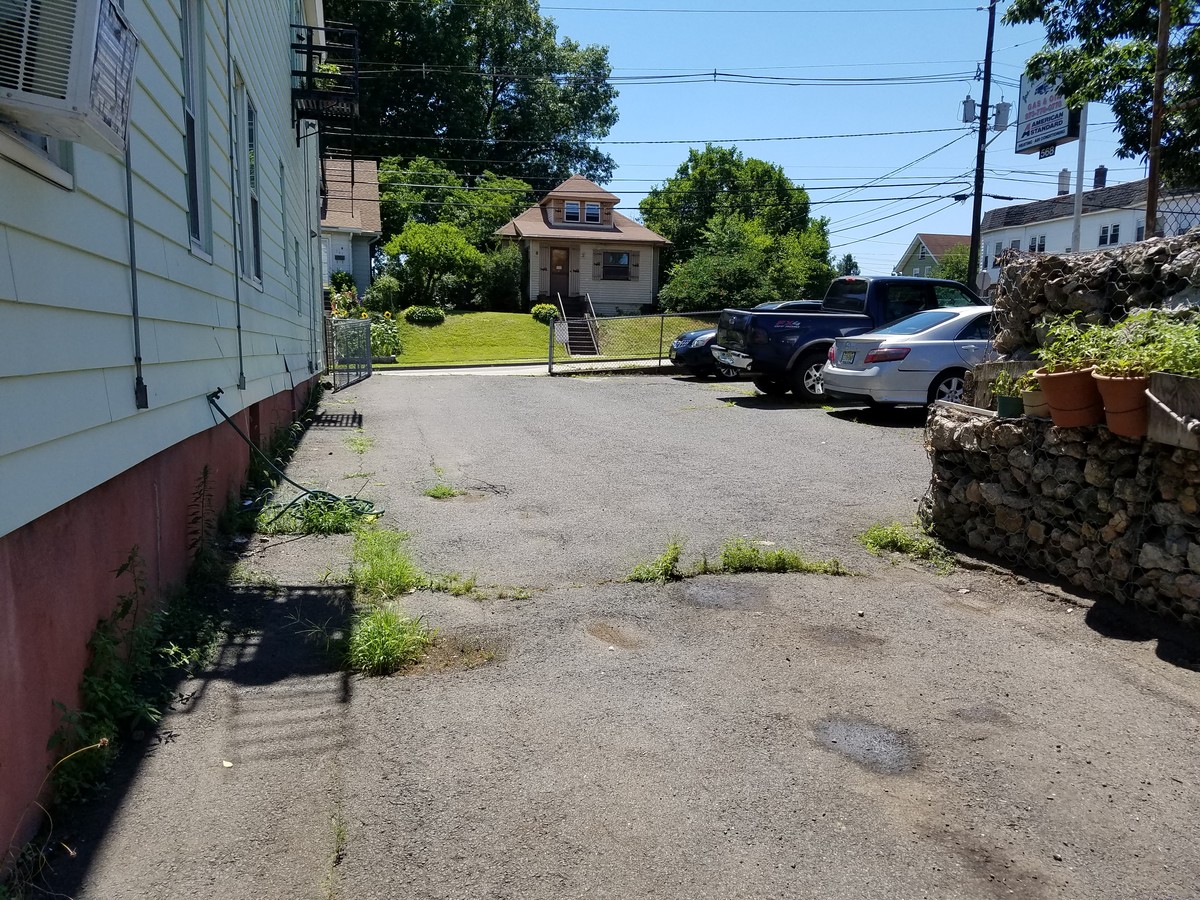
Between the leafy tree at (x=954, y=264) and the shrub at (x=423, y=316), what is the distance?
4012cm

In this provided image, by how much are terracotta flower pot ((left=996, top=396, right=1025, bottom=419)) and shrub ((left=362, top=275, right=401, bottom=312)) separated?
32367mm

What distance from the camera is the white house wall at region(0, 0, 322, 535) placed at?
9.35ft

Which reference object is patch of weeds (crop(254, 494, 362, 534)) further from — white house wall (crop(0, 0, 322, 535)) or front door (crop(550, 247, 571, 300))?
front door (crop(550, 247, 571, 300))

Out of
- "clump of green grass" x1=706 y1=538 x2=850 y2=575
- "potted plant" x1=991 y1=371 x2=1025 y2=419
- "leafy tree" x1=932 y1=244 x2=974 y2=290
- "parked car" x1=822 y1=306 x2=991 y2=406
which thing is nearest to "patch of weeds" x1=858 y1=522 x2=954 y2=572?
"clump of green grass" x1=706 y1=538 x2=850 y2=575

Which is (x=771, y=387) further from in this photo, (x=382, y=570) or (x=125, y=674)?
(x=125, y=674)

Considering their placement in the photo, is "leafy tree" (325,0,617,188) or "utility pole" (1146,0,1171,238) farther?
"leafy tree" (325,0,617,188)

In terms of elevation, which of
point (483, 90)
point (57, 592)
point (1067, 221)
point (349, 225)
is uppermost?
point (483, 90)

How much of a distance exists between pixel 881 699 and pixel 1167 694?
133cm

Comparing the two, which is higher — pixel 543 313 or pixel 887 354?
pixel 543 313

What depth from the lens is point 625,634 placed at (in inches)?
197

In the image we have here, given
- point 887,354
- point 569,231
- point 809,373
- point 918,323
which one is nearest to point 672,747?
point 887,354

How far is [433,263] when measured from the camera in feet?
124

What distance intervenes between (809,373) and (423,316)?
22.7 metres

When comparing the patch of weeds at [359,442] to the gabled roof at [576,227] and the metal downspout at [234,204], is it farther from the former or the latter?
the gabled roof at [576,227]
